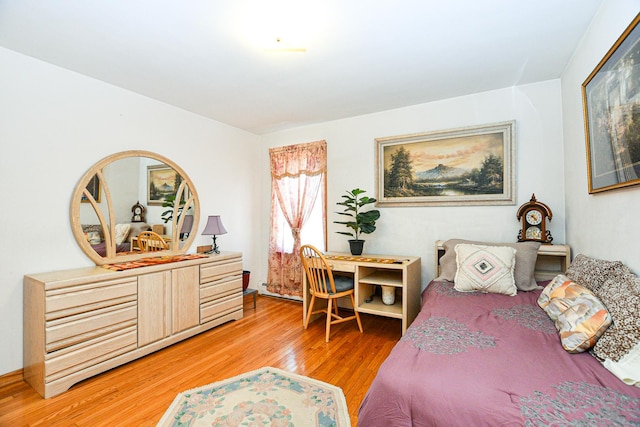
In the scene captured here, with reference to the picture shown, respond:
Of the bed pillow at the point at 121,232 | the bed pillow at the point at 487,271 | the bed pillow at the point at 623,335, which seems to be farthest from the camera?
the bed pillow at the point at 121,232

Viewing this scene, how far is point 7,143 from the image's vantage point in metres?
2.16

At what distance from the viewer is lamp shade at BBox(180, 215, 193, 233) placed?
3.41m

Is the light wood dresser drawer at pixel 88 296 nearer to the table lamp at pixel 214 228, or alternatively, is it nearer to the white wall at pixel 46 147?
the white wall at pixel 46 147

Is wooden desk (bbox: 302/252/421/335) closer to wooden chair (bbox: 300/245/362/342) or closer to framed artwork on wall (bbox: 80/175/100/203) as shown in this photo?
wooden chair (bbox: 300/245/362/342)

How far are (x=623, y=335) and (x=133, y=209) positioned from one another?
370 cm

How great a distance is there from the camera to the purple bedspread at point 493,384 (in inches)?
38.2

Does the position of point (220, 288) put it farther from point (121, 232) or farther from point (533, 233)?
point (533, 233)

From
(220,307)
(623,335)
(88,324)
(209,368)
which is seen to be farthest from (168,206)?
(623,335)

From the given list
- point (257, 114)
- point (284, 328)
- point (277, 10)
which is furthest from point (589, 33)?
point (284, 328)

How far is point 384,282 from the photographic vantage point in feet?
9.50

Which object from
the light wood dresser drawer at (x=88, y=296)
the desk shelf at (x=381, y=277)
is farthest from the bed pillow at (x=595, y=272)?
the light wood dresser drawer at (x=88, y=296)

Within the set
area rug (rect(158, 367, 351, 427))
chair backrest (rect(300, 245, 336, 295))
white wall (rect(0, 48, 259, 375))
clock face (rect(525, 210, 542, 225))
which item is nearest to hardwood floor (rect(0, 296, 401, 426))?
area rug (rect(158, 367, 351, 427))

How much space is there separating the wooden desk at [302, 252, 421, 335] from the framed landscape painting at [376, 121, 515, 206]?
2.52 ft

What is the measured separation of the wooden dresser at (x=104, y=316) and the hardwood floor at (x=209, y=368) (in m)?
0.10
